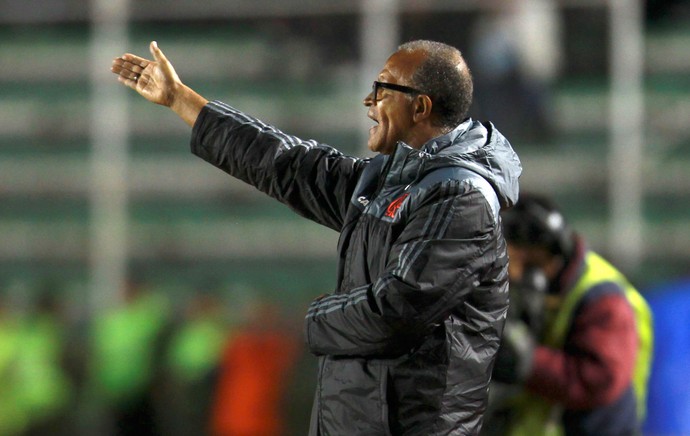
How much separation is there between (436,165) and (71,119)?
8.25m

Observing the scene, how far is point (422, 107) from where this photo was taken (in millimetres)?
3113

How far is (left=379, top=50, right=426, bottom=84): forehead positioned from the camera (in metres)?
3.11

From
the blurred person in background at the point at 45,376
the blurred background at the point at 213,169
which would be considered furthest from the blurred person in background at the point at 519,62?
the blurred person in background at the point at 45,376

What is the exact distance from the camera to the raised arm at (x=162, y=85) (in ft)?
11.7

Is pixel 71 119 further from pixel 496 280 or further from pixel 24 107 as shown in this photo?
pixel 496 280

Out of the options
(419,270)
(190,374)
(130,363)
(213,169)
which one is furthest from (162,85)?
(213,169)

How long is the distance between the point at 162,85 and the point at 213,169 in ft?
22.8

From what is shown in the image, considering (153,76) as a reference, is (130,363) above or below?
below

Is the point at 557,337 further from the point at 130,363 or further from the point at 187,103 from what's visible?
the point at 130,363

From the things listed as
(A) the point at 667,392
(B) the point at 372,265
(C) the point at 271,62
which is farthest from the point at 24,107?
(B) the point at 372,265

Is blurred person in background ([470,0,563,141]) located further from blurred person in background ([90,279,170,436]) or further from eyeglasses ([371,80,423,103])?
eyeglasses ([371,80,423,103])

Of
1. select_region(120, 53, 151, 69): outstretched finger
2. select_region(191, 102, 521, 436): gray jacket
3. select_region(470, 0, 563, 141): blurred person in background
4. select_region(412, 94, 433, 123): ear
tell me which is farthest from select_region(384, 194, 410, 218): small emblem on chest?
select_region(470, 0, 563, 141): blurred person in background

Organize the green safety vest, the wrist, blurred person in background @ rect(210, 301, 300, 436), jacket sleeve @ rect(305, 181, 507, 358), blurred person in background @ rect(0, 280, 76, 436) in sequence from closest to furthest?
1. jacket sleeve @ rect(305, 181, 507, 358)
2. the wrist
3. the green safety vest
4. blurred person in background @ rect(210, 301, 300, 436)
5. blurred person in background @ rect(0, 280, 76, 436)

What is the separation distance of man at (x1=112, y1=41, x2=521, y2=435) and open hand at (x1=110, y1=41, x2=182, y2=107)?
2.16ft
